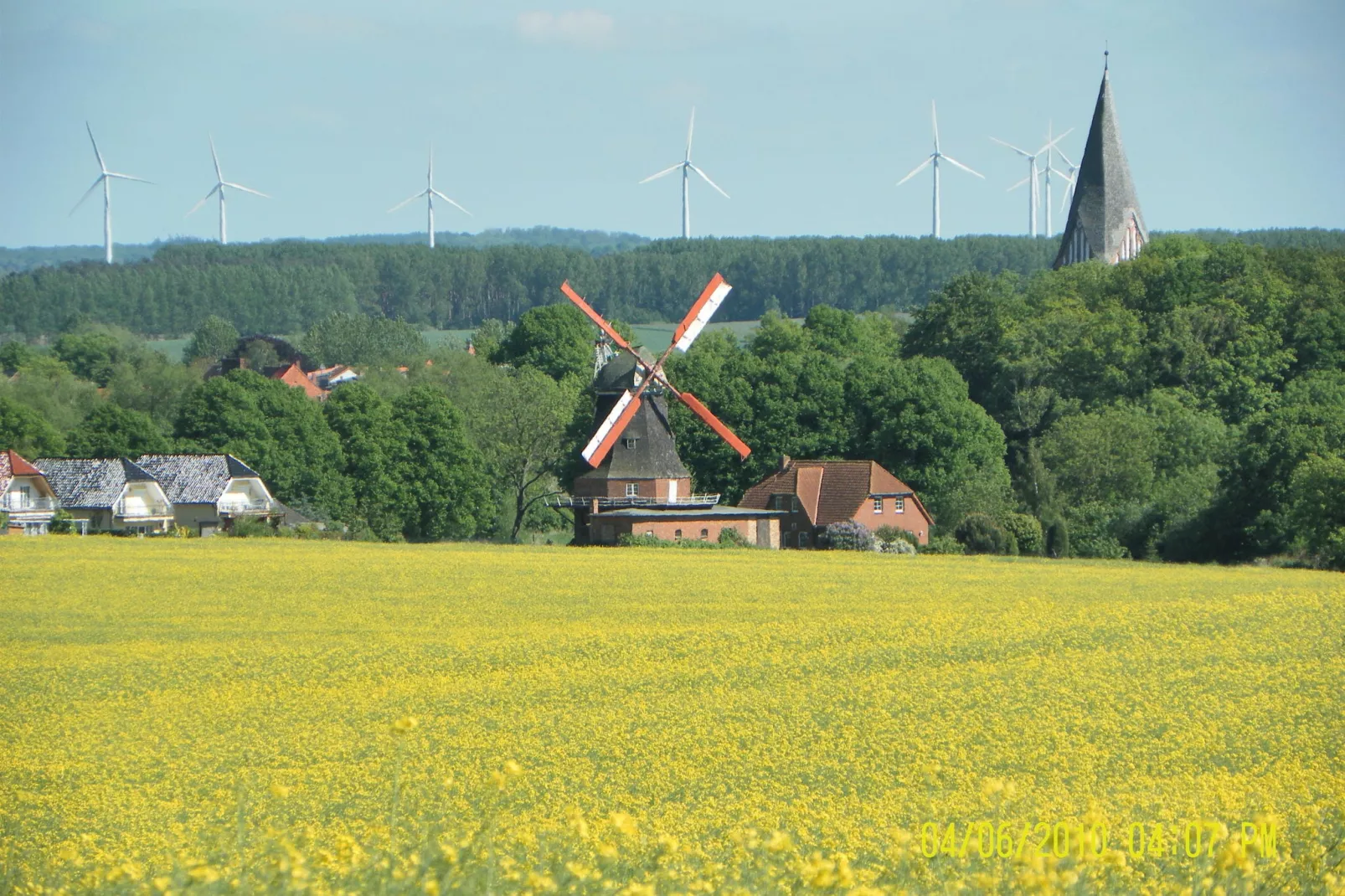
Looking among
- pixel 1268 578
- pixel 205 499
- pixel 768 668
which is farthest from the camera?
pixel 205 499

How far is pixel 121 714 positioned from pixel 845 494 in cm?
5052

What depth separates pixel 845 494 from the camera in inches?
2726

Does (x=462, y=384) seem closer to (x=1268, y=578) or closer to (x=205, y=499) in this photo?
(x=205, y=499)

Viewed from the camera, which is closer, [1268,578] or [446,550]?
[1268,578]

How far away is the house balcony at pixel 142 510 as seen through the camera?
70.5 m

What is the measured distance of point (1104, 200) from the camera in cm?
12669

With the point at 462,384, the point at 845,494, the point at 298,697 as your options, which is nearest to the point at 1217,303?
the point at 845,494

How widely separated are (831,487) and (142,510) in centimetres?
3168

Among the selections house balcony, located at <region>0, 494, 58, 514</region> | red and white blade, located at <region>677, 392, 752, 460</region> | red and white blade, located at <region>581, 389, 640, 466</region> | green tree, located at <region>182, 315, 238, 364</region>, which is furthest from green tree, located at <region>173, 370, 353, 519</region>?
green tree, located at <region>182, 315, 238, 364</region>

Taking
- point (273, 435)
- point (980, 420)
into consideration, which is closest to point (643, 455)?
point (980, 420)

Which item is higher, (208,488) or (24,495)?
(208,488)

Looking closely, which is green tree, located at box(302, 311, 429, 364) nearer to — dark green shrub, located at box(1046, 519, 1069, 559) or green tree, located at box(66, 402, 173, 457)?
green tree, located at box(66, 402, 173, 457)

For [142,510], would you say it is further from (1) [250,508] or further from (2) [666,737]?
(2) [666,737]

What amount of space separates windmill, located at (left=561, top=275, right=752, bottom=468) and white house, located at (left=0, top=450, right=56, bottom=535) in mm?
23736
